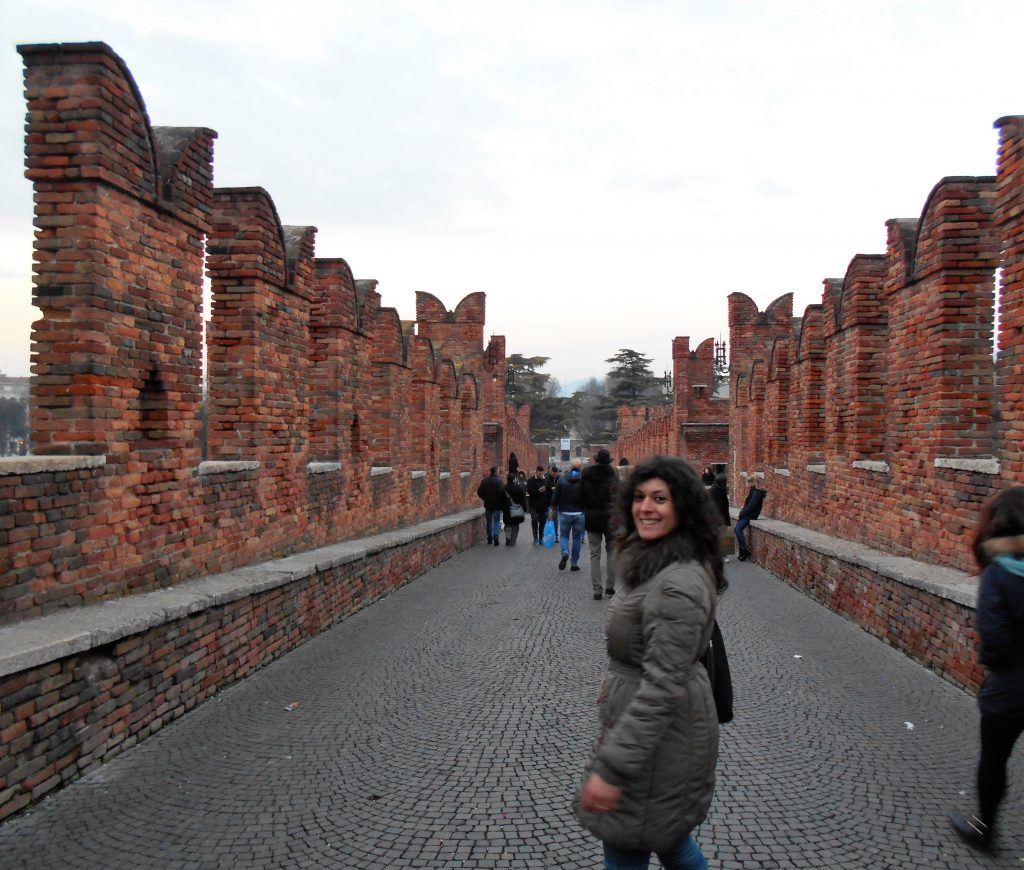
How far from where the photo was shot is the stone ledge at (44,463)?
4.40m

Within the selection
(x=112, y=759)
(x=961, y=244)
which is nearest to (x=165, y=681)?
(x=112, y=759)

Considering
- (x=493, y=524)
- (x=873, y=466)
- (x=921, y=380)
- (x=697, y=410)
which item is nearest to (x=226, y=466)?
(x=921, y=380)

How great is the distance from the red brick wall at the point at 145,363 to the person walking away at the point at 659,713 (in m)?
3.45

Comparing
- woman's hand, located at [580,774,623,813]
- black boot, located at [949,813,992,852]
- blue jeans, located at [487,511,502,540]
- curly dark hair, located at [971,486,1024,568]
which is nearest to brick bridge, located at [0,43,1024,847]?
black boot, located at [949,813,992,852]

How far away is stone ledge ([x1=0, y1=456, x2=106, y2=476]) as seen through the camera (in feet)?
14.4

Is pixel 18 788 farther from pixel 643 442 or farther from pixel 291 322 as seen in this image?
pixel 643 442

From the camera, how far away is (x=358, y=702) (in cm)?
575

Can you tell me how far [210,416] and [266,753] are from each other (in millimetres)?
3695

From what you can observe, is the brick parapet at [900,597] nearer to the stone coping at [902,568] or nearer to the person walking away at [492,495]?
the stone coping at [902,568]

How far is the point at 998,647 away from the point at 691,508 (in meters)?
1.80

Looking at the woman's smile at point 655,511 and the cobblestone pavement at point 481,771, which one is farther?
the cobblestone pavement at point 481,771

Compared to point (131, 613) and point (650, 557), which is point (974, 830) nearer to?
point (650, 557)

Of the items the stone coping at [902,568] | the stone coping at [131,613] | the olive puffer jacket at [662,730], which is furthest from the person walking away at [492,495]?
the olive puffer jacket at [662,730]

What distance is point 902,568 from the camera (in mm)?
7504
